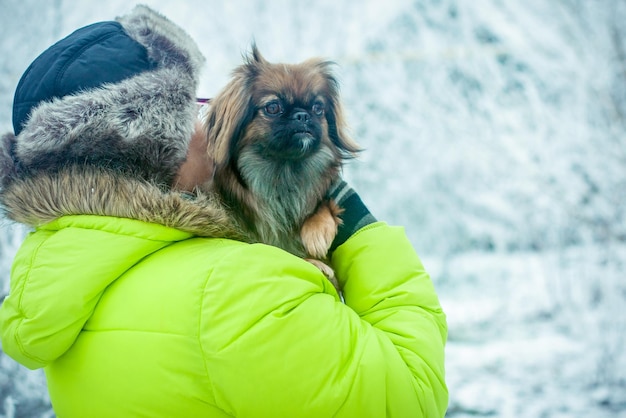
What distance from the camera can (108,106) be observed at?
3.26 feet

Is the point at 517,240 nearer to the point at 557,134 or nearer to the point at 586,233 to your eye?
the point at 586,233

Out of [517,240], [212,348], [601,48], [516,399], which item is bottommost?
[516,399]

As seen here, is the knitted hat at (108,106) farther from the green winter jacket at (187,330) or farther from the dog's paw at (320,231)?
the dog's paw at (320,231)

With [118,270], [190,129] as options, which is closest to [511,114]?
[190,129]

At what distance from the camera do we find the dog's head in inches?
58.9

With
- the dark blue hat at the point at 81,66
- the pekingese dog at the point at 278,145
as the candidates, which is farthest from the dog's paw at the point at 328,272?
the dark blue hat at the point at 81,66

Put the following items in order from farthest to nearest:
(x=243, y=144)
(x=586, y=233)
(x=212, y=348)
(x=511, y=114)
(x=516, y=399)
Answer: (x=511, y=114) < (x=586, y=233) < (x=516, y=399) < (x=243, y=144) < (x=212, y=348)

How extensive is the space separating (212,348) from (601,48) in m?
2.94

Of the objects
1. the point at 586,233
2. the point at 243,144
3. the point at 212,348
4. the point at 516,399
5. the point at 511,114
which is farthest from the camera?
the point at 511,114

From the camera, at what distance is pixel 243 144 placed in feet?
5.05

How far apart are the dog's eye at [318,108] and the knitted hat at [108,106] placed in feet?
1.55

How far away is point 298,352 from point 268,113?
2.60 feet


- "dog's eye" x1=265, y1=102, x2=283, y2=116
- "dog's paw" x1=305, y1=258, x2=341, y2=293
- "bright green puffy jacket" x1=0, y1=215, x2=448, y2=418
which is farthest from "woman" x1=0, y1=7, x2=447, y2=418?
"dog's eye" x1=265, y1=102, x2=283, y2=116

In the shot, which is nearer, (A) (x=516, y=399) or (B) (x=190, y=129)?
(B) (x=190, y=129)
